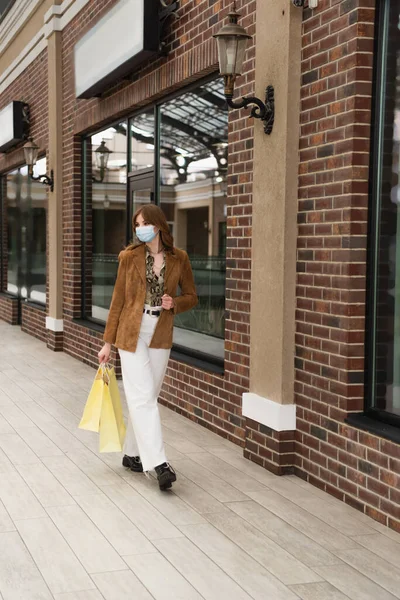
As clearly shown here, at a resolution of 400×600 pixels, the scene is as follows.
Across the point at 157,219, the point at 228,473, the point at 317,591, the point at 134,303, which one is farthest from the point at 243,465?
the point at 317,591

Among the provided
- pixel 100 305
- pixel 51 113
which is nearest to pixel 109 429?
pixel 100 305

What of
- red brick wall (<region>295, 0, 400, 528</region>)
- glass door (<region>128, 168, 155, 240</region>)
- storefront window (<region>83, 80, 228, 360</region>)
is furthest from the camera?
glass door (<region>128, 168, 155, 240</region>)

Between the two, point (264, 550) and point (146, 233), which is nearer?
point (264, 550)

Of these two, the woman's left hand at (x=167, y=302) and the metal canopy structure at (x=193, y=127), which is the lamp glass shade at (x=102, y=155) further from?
the woman's left hand at (x=167, y=302)

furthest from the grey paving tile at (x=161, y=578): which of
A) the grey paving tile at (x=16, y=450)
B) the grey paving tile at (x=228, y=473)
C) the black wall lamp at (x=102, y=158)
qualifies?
the black wall lamp at (x=102, y=158)

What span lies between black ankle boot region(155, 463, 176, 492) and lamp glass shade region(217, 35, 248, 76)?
2.55 metres

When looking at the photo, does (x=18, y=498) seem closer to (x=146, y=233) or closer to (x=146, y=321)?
(x=146, y=321)

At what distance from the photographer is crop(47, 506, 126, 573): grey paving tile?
418cm

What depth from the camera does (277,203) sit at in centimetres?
579

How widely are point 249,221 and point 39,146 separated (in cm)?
808

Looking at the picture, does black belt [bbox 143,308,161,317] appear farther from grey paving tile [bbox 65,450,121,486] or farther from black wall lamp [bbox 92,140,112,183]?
black wall lamp [bbox 92,140,112,183]

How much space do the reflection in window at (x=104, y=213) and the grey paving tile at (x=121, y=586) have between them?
21.8 ft

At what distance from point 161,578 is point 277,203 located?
270cm

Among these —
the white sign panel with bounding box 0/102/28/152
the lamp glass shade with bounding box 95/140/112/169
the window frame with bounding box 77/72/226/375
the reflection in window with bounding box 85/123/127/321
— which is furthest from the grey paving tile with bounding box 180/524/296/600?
the white sign panel with bounding box 0/102/28/152
